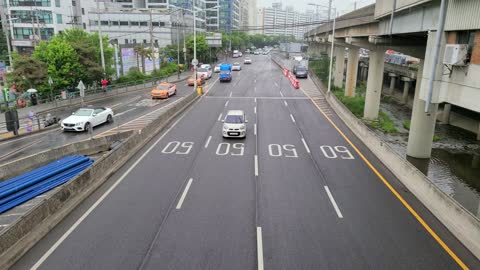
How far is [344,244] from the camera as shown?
11.5 meters

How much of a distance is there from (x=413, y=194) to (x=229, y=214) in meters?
8.01

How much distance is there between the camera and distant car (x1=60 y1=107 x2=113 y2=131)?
26906mm

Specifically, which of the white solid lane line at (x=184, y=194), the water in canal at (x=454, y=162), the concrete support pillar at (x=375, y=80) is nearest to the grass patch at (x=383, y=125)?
the water in canal at (x=454, y=162)

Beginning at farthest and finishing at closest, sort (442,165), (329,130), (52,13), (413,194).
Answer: (52,13) < (329,130) < (442,165) < (413,194)

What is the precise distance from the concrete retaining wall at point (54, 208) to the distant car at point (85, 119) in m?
8.12

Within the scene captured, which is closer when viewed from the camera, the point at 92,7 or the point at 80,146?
the point at 80,146

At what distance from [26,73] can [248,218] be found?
33202 millimetres

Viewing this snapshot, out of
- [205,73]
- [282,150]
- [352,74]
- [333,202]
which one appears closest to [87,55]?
[205,73]

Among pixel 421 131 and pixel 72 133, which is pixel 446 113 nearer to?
pixel 421 131

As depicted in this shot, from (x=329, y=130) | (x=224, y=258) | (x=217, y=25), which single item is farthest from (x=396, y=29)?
(x=217, y=25)

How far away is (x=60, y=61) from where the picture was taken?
3988 cm

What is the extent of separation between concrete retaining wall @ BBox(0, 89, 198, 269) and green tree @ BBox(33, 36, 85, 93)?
79.4 ft

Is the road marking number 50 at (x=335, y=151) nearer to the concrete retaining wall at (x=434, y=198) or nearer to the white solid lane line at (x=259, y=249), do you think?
the concrete retaining wall at (x=434, y=198)

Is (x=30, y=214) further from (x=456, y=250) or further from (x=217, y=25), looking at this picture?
(x=217, y=25)
